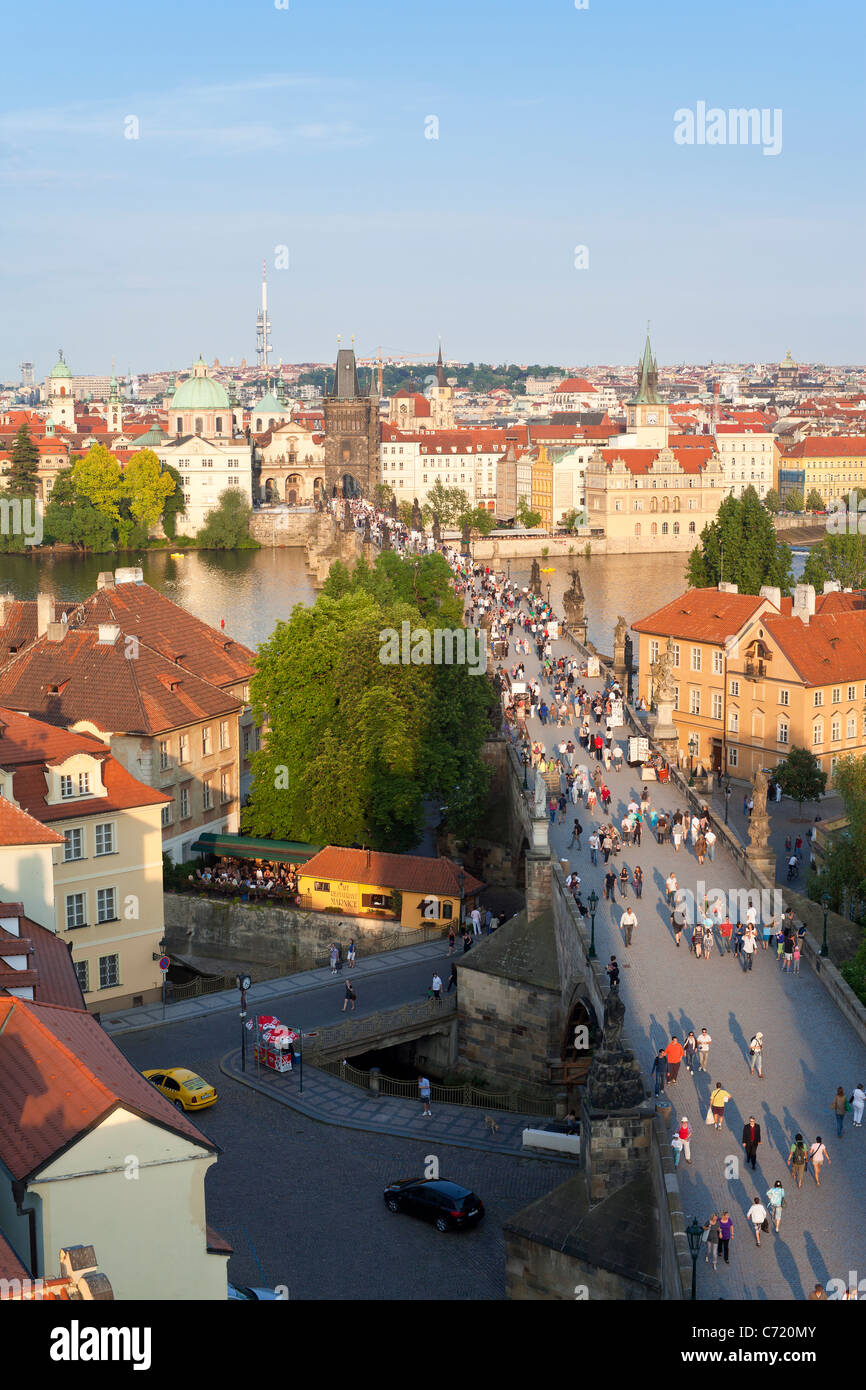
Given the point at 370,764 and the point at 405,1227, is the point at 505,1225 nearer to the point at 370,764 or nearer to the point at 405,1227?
the point at 405,1227

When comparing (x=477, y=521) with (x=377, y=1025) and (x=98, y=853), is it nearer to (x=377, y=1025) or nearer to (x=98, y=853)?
(x=98, y=853)

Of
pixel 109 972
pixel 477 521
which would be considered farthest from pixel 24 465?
pixel 109 972

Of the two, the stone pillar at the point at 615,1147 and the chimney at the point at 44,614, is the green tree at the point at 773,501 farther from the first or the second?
the stone pillar at the point at 615,1147

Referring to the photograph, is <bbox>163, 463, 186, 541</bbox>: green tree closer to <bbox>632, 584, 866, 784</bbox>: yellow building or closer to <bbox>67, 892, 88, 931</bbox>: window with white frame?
<bbox>632, 584, 866, 784</bbox>: yellow building

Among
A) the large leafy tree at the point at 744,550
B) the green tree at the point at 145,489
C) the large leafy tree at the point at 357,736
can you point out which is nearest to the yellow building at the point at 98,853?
the large leafy tree at the point at 357,736

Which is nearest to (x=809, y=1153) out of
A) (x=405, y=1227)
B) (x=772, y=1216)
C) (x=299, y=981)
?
(x=772, y=1216)

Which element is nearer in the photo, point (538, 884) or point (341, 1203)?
point (341, 1203)

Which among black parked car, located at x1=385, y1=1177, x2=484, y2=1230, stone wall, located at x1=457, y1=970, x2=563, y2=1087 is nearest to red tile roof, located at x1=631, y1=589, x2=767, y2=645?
stone wall, located at x1=457, y1=970, x2=563, y2=1087

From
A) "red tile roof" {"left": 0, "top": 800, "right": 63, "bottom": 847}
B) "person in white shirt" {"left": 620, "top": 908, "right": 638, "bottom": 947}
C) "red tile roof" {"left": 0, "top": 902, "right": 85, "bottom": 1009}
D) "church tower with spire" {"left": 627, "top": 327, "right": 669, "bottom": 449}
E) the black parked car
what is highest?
"church tower with spire" {"left": 627, "top": 327, "right": 669, "bottom": 449}
